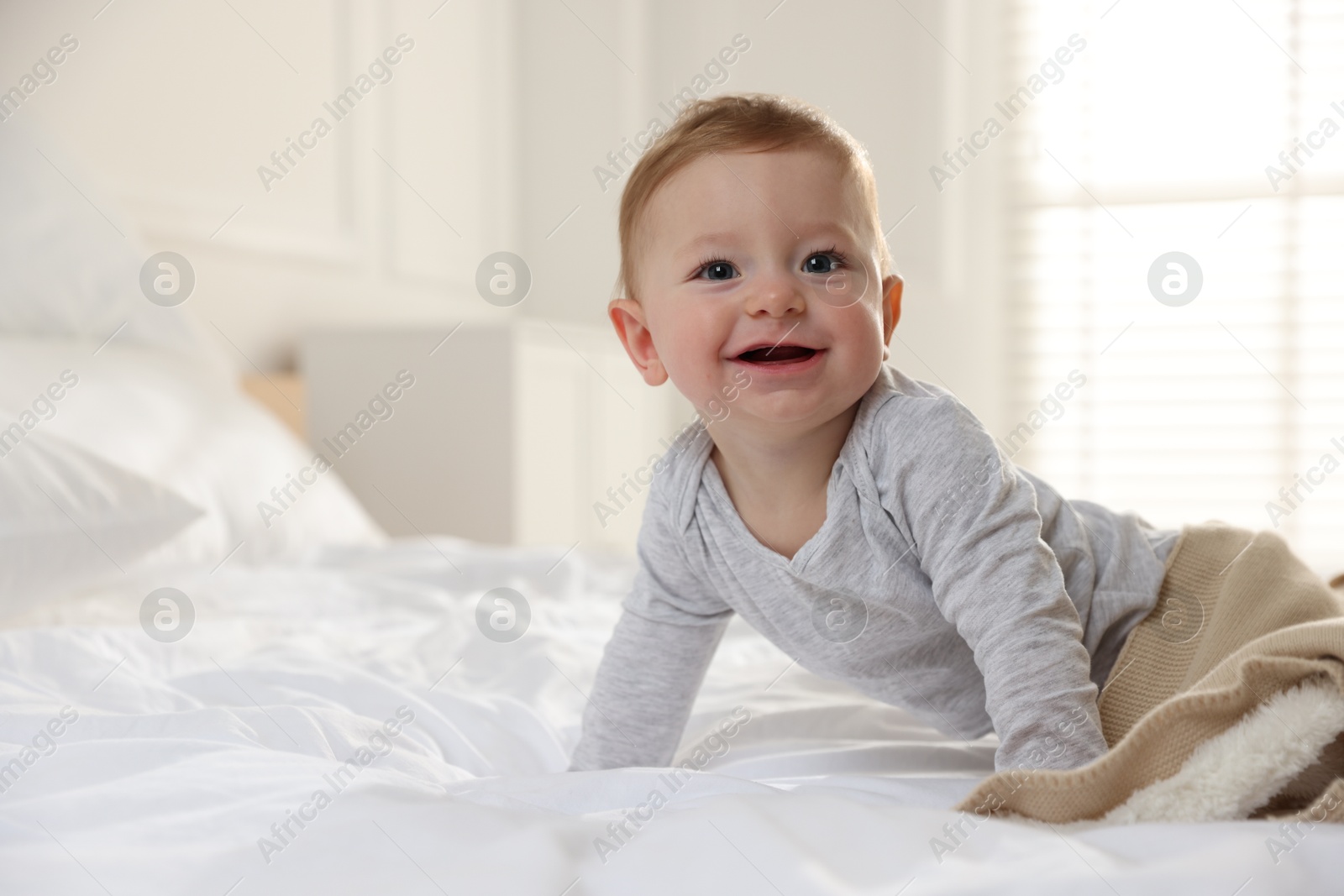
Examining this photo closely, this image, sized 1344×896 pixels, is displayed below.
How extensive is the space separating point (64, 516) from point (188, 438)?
40 cm

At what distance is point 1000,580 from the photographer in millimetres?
684

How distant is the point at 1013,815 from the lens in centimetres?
52

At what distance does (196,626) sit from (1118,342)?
2813 mm

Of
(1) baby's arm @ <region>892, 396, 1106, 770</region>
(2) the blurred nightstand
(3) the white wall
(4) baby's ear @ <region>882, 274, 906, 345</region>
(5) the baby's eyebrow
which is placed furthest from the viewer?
(2) the blurred nightstand

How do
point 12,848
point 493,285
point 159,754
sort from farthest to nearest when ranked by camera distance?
1. point 493,285
2. point 159,754
3. point 12,848

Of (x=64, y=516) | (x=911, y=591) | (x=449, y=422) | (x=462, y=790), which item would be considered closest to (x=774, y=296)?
(x=911, y=591)

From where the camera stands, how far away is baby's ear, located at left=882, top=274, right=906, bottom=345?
33.3 inches

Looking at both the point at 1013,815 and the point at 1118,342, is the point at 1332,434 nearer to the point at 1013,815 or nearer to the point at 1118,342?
the point at 1118,342

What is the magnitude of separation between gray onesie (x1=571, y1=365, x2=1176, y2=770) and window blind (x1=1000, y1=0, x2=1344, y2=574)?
2.46m

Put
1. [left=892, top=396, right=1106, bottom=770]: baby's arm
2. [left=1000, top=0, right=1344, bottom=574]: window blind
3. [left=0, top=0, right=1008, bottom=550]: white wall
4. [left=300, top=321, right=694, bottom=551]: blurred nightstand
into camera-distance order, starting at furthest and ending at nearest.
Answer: [left=1000, top=0, right=1344, bottom=574]: window blind → [left=300, top=321, right=694, bottom=551]: blurred nightstand → [left=0, top=0, right=1008, bottom=550]: white wall → [left=892, top=396, right=1106, bottom=770]: baby's arm

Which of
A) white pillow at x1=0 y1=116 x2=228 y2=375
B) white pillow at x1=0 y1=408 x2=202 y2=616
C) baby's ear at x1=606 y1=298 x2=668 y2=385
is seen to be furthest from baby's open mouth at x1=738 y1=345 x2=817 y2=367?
white pillow at x1=0 y1=116 x2=228 y2=375

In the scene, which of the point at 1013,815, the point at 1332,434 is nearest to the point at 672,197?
the point at 1013,815

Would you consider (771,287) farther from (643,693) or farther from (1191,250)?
(1191,250)

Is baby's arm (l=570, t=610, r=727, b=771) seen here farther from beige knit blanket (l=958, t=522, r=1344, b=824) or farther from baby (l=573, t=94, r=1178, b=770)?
beige knit blanket (l=958, t=522, r=1344, b=824)
